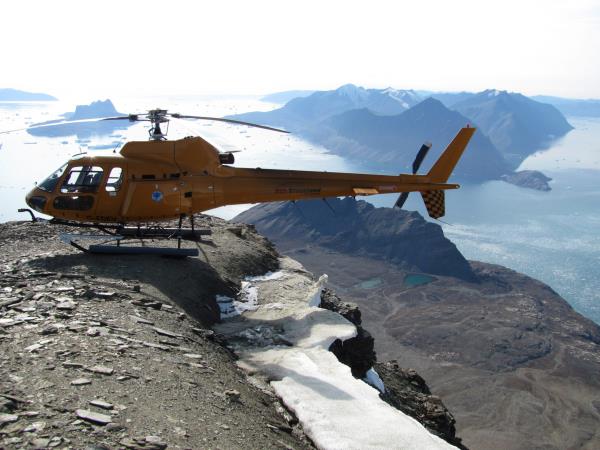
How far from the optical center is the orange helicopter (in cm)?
1769

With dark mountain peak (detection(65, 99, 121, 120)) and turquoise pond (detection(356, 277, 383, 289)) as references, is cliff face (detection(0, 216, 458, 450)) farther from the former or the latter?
dark mountain peak (detection(65, 99, 121, 120))

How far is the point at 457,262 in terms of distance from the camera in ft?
469

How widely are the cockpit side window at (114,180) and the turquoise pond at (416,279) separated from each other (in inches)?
4850

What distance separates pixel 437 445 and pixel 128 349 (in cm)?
675

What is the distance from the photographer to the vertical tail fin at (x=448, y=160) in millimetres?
22094

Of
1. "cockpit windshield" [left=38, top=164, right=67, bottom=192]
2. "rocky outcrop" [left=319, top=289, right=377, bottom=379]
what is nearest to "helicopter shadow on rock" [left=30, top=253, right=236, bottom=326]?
"cockpit windshield" [left=38, top=164, right=67, bottom=192]

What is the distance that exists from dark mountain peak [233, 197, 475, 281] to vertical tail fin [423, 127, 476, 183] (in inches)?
4603

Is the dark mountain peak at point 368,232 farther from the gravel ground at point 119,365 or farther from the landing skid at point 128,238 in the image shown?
the gravel ground at point 119,365

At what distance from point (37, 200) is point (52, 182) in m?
0.86

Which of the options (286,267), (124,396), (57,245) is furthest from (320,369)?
(57,245)

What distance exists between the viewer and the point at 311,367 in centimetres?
1273

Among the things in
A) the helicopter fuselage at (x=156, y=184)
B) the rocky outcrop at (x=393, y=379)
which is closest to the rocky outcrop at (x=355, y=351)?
the rocky outcrop at (x=393, y=379)

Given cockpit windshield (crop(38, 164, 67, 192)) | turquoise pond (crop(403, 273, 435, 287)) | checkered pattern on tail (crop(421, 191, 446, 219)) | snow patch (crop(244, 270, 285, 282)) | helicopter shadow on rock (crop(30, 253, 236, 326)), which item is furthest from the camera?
turquoise pond (crop(403, 273, 435, 287))

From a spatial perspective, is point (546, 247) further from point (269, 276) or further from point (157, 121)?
point (157, 121)
